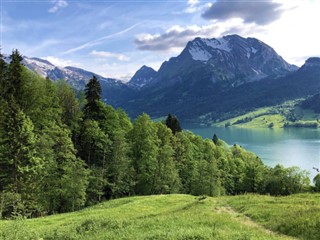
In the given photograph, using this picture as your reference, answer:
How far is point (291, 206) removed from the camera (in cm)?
2673


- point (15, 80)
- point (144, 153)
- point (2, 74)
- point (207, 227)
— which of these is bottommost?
point (144, 153)

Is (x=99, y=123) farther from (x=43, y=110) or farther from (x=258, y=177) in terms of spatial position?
(x=258, y=177)

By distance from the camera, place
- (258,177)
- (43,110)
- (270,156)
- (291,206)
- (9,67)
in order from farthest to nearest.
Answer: (270,156), (258,177), (43,110), (9,67), (291,206)

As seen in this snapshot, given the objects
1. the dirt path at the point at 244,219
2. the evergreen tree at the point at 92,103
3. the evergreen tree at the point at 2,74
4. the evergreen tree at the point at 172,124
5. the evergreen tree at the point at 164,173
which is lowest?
the evergreen tree at the point at 164,173

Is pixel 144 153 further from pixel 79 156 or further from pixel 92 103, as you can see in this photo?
pixel 92 103

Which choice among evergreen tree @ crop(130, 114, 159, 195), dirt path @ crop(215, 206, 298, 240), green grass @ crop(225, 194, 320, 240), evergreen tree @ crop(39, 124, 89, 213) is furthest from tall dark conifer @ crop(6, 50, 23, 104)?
green grass @ crop(225, 194, 320, 240)

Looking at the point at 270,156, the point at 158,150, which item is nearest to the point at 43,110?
the point at 158,150

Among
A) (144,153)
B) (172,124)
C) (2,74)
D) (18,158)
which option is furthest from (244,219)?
(172,124)

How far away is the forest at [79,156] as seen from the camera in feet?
150

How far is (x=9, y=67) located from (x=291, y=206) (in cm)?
4883

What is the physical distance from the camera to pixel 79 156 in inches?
2522

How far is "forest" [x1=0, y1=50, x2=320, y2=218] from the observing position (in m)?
45.7

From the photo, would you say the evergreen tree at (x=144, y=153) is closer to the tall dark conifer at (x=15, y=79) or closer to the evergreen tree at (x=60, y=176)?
the evergreen tree at (x=60, y=176)

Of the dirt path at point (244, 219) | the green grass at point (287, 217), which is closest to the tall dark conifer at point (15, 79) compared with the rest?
the dirt path at point (244, 219)
